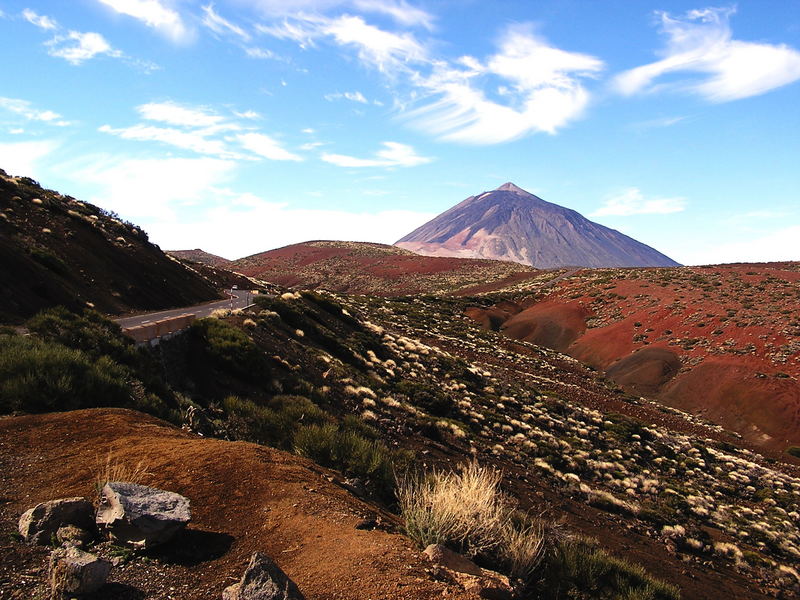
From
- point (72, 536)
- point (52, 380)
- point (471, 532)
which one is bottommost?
point (471, 532)

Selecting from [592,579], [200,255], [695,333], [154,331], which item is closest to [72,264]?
[154,331]

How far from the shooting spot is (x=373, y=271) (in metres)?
115

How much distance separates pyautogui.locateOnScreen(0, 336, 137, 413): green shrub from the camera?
27.0 ft

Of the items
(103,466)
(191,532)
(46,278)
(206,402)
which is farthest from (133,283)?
(191,532)

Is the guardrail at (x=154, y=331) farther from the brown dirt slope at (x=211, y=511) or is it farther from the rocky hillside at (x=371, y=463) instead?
the brown dirt slope at (x=211, y=511)

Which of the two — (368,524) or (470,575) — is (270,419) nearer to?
(368,524)

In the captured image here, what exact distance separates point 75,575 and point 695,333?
55.7 metres

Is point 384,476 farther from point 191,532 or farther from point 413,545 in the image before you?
point 191,532

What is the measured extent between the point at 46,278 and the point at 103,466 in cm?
1555

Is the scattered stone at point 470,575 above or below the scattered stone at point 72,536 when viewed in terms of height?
below

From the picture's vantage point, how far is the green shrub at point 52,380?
27.0 ft

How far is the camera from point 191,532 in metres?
5.42

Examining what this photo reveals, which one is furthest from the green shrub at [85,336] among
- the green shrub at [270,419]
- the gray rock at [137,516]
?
the gray rock at [137,516]

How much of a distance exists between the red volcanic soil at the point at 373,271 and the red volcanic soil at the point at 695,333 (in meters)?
25.6
